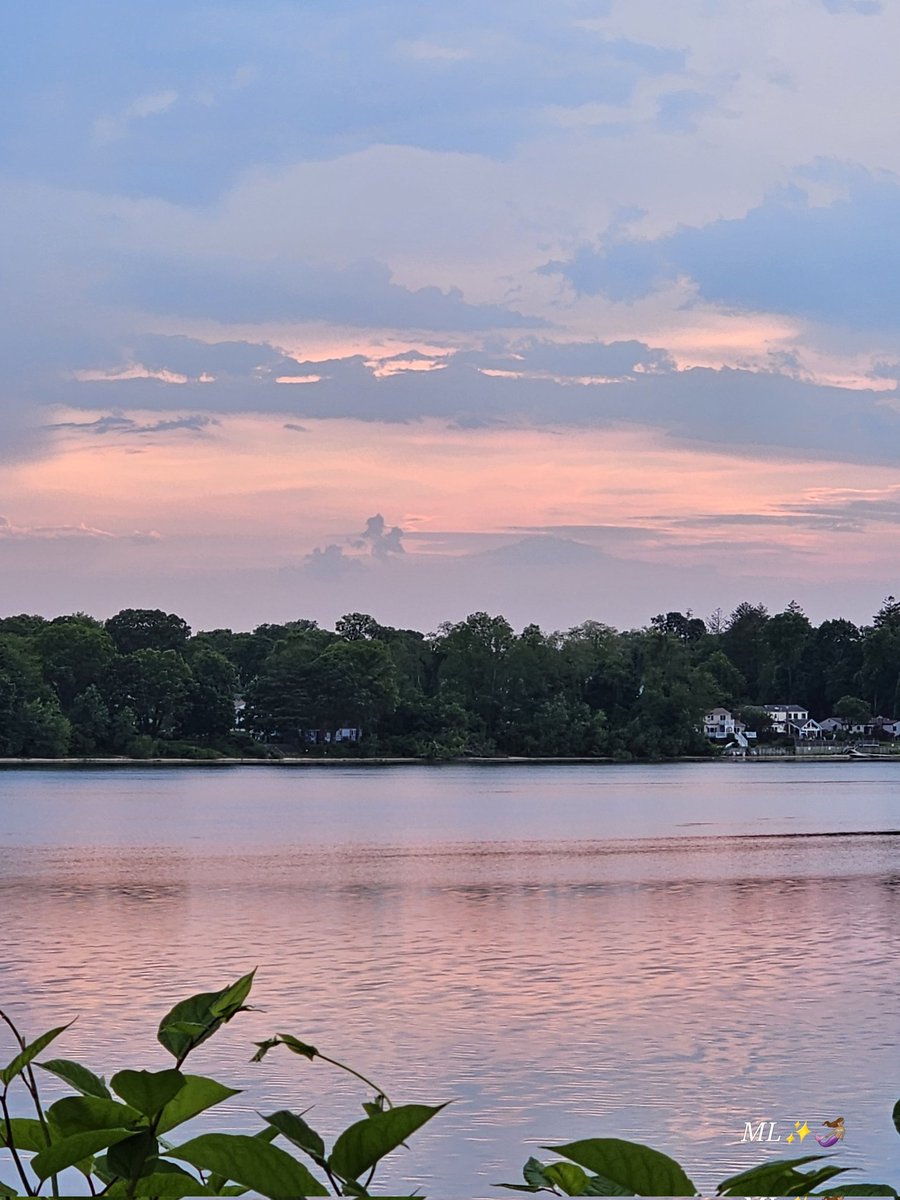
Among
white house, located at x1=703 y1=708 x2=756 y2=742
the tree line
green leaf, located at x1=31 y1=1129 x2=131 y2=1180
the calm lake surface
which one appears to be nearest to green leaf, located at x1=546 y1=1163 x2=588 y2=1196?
green leaf, located at x1=31 y1=1129 x2=131 y2=1180

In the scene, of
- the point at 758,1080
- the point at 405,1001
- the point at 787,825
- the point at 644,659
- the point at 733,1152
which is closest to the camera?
the point at 733,1152

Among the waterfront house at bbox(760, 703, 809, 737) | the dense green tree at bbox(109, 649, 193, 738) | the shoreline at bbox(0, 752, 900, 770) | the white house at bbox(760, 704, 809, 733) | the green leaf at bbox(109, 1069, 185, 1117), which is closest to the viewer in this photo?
the green leaf at bbox(109, 1069, 185, 1117)

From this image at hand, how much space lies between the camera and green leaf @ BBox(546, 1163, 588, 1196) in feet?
5.26

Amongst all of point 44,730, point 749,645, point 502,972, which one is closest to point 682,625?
point 749,645

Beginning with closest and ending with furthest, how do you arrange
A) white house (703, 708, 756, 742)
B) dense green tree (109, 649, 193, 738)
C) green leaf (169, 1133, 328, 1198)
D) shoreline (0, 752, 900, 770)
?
green leaf (169, 1133, 328, 1198) < dense green tree (109, 649, 193, 738) < shoreline (0, 752, 900, 770) < white house (703, 708, 756, 742)

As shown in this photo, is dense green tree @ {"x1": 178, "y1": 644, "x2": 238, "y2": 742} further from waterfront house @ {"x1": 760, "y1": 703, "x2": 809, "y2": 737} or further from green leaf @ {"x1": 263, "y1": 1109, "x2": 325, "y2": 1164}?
green leaf @ {"x1": 263, "y1": 1109, "x2": 325, "y2": 1164}

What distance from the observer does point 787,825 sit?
5241 centimetres

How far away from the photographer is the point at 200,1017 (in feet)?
5.13

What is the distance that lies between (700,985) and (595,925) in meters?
6.13

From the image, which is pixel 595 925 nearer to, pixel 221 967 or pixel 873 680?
pixel 221 967

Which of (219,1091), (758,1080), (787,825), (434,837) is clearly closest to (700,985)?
(758,1080)

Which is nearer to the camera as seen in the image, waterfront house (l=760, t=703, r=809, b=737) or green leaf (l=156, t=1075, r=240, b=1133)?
green leaf (l=156, t=1075, r=240, b=1133)

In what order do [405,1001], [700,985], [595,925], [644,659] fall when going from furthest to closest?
[644,659] → [595,925] → [700,985] → [405,1001]

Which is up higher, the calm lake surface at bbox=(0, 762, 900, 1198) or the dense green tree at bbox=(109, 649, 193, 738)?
the dense green tree at bbox=(109, 649, 193, 738)
